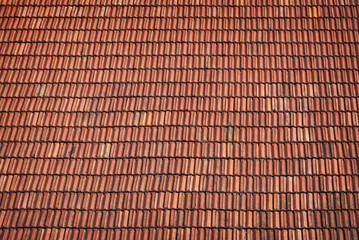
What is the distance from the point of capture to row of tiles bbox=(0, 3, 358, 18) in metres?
2.43

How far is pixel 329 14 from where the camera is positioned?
2418 millimetres

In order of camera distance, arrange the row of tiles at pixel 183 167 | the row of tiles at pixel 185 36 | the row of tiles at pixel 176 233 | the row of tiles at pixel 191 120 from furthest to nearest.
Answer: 1. the row of tiles at pixel 185 36
2. the row of tiles at pixel 191 120
3. the row of tiles at pixel 183 167
4. the row of tiles at pixel 176 233

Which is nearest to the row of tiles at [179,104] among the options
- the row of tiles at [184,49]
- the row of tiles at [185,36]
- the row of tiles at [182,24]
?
the row of tiles at [184,49]

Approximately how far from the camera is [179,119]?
2.13 meters

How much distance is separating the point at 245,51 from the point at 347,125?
0.76 metres

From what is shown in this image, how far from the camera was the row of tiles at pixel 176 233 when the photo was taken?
186cm

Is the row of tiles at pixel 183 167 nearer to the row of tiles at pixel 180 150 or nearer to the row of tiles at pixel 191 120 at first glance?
the row of tiles at pixel 180 150

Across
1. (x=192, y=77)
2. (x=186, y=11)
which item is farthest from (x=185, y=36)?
(x=192, y=77)

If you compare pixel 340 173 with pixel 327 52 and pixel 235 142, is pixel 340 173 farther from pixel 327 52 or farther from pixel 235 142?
pixel 327 52

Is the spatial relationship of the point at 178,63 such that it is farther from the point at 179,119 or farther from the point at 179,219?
the point at 179,219

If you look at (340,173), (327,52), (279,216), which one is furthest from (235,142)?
(327,52)

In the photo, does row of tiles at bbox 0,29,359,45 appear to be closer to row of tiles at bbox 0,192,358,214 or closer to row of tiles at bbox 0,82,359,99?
row of tiles at bbox 0,82,359,99

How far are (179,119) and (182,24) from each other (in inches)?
28.0

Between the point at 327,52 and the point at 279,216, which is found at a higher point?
the point at 327,52
